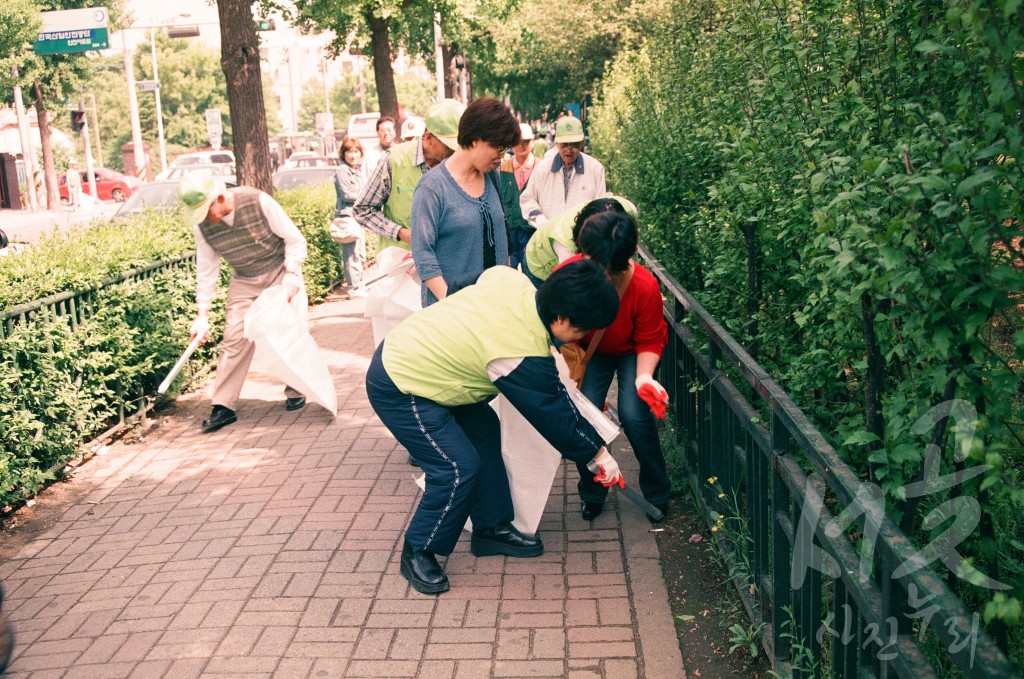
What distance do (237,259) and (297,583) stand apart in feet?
9.95

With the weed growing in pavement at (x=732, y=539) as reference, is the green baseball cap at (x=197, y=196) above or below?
above

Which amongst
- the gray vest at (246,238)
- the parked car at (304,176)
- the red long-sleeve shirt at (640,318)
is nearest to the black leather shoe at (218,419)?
the gray vest at (246,238)

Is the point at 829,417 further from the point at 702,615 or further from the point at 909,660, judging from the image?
the point at 909,660

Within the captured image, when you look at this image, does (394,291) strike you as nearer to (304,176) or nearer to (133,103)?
(304,176)

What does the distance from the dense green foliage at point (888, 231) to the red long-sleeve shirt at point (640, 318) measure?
0.31 metres

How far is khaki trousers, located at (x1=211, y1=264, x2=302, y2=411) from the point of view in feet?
23.8

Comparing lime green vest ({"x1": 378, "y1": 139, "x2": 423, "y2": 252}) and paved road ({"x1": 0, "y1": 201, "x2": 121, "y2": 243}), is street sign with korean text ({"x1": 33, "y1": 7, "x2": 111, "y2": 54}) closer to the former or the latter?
paved road ({"x1": 0, "y1": 201, "x2": 121, "y2": 243})

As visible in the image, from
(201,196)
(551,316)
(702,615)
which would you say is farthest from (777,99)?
(201,196)

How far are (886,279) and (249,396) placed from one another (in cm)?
653

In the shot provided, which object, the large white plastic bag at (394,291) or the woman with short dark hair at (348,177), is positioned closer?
the large white plastic bag at (394,291)

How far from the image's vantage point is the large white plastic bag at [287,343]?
6863 millimetres

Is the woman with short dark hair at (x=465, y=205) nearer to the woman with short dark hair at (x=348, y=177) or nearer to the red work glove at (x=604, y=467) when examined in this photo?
the red work glove at (x=604, y=467)

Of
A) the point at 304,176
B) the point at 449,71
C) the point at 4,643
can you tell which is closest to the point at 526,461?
the point at 4,643

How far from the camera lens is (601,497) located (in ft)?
17.6
